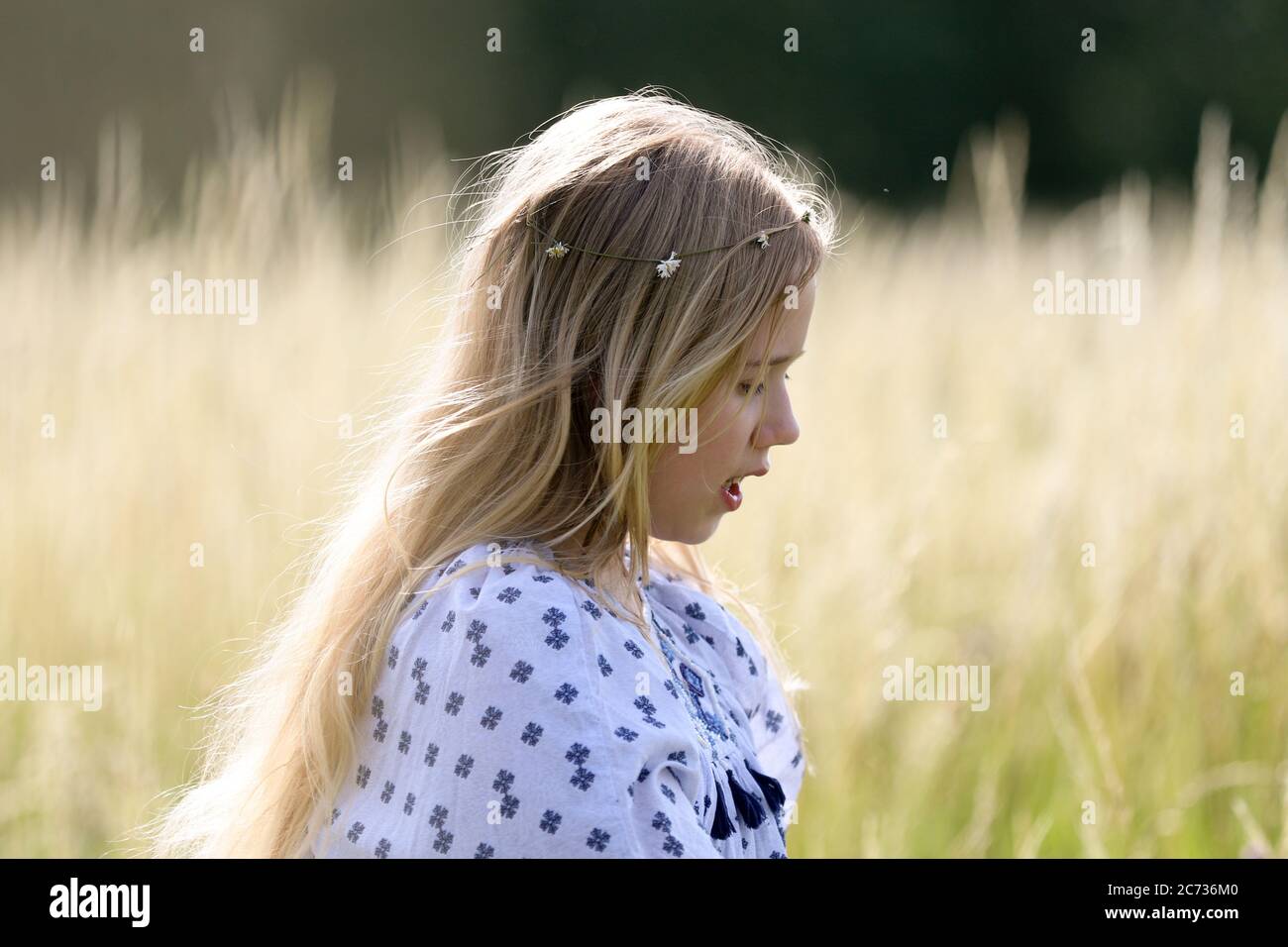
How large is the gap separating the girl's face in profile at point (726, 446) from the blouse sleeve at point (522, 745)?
0.46 ft

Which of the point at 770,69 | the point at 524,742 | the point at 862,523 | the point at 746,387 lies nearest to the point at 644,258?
the point at 746,387

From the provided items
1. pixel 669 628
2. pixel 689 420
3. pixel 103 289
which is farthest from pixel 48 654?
pixel 689 420

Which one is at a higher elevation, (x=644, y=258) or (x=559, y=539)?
(x=644, y=258)

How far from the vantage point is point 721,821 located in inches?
31.4

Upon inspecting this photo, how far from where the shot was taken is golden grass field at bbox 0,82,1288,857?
4.40 feet

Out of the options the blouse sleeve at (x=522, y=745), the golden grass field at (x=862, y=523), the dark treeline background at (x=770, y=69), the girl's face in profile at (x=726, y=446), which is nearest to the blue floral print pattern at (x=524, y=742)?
the blouse sleeve at (x=522, y=745)

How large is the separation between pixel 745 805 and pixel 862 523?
0.72 meters

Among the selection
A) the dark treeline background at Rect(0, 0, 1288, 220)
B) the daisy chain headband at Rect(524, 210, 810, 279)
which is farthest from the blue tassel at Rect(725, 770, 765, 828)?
the dark treeline background at Rect(0, 0, 1288, 220)

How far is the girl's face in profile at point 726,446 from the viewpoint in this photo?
84 cm

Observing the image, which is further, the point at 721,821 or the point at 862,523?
the point at 862,523

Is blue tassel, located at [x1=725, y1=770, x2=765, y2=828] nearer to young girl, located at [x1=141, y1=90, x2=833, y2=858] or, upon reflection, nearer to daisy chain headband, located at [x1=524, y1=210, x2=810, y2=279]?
young girl, located at [x1=141, y1=90, x2=833, y2=858]

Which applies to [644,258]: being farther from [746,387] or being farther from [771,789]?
[771,789]

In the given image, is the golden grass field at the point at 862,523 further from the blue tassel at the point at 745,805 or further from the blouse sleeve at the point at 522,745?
the blouse sleeve at the point at 522,745

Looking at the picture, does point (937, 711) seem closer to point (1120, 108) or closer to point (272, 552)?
point (272, 552)
